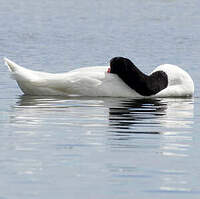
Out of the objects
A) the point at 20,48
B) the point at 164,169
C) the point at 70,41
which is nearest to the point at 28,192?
the point at 164,169

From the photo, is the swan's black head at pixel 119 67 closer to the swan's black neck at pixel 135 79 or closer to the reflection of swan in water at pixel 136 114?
the swan's black neck at pixel 135 79

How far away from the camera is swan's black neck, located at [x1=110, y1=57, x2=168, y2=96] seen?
65.6 ft

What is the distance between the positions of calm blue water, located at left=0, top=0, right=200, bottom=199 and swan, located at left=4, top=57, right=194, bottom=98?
1.27 feet

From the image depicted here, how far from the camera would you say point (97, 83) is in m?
19.9

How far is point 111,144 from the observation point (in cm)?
1343

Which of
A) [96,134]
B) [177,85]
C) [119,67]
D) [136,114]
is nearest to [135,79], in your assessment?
[119,67]

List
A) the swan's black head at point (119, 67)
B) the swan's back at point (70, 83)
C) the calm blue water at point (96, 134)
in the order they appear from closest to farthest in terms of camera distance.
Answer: the calm blue water at point (96, 134) → the swan's back at point (70, 83) → the swan's black head at point (119, 67)

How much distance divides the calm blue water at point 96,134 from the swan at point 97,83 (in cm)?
39

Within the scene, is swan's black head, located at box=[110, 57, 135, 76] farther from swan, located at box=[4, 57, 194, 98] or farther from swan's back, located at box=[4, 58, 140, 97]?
swan's back, located at box=[4, 58, 140, 97]

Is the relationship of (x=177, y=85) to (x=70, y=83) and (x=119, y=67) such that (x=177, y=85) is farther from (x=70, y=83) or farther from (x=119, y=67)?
(x=70, y=83)

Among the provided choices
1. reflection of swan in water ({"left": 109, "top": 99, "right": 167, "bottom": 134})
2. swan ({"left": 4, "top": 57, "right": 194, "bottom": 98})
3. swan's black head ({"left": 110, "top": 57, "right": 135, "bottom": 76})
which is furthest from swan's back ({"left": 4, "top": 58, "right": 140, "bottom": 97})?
reflection of swan in water ({"left": 109, "top": 99, "right": 167, "bottom": 134})

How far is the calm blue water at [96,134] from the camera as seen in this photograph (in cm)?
1091

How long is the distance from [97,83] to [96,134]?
557cm

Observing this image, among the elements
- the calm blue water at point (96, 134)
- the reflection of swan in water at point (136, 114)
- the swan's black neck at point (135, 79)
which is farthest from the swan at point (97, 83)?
the reflection of swan in water at point (136, 114)
